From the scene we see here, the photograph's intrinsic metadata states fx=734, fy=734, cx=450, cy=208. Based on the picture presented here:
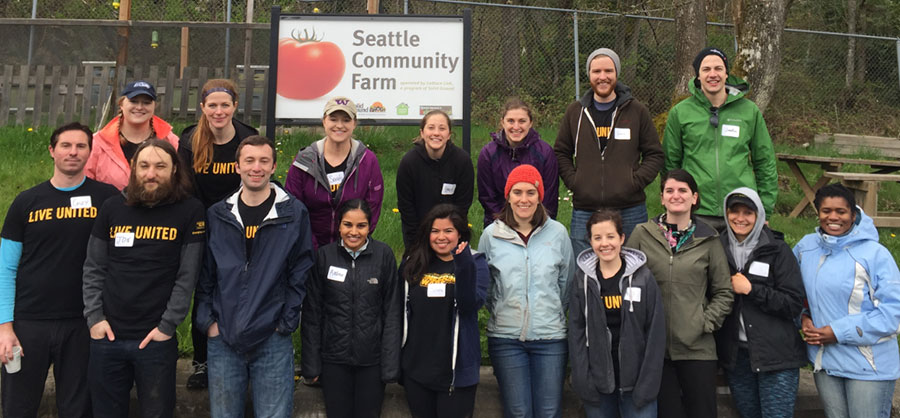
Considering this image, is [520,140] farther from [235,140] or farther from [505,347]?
[235,140]

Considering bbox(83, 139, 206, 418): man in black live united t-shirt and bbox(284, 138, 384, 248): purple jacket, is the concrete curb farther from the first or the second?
bbox(284, 138, 384, 248): purple jacket

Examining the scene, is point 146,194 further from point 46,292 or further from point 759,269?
point 759,269

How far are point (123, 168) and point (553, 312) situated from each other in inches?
112

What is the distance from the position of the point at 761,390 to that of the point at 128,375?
3.77m

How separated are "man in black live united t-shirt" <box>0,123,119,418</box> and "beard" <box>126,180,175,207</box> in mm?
312

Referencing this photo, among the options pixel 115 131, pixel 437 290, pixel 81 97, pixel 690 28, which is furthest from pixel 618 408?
pixel 81 97

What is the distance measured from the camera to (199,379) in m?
4.82

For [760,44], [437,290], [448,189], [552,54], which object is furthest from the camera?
[552,54]

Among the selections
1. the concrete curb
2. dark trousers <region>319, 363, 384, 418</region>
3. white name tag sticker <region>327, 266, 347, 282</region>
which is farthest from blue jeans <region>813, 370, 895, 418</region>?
white name tag sticker <region>327, 266, 347, 282</region>

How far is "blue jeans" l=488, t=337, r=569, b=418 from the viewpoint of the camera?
4516mm

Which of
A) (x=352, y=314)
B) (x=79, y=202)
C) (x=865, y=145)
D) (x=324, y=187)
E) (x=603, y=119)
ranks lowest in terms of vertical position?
(x=352, y=314)

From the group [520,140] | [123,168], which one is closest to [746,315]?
[520,140]

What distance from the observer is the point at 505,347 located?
179 inches

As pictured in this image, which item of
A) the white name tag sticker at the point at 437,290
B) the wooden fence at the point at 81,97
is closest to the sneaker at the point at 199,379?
the white name tag sticker at the point at 437,290
